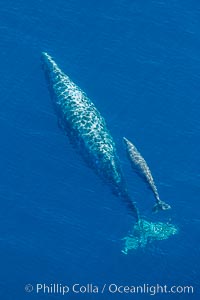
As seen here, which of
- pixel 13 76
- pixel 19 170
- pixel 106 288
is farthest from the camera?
pixel 13 76

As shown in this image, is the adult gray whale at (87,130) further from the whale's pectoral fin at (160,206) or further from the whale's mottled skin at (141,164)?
the whale's pectoral fin at (160,206)

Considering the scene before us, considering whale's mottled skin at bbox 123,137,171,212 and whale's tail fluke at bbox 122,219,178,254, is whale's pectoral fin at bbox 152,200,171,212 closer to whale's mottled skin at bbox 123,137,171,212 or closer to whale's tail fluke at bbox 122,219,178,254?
whale's mottled skin at bbox 123,137,171,212

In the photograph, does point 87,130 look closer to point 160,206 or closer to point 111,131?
point 111,131

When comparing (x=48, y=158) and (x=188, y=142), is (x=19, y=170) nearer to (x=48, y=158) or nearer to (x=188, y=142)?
(x=48, y=158)

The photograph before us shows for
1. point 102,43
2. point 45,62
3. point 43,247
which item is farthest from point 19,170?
point 102,43

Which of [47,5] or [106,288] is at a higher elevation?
[47,5]

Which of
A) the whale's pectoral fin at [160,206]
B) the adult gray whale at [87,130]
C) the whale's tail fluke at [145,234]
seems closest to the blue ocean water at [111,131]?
the whale's tail fluke at [145,234]

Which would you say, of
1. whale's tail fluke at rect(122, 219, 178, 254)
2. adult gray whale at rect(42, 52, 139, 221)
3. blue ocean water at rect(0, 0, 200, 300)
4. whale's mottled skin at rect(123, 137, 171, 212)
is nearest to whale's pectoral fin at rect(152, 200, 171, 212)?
whale's mottled skin at rect(123, 137, 171, 212)

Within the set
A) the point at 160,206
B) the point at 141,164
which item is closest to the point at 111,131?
the point at 141,164
